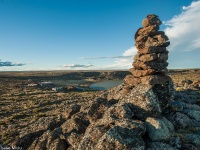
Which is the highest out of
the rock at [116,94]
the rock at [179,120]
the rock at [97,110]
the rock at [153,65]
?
the rock at [153,65]

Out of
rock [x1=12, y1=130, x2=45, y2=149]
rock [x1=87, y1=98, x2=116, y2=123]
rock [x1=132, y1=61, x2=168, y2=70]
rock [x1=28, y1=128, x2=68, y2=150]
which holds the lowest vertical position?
rock [x1=12, y1=130, x2=45, y2=149]

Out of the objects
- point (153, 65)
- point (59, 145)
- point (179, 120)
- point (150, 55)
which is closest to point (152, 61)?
point (153, 65)

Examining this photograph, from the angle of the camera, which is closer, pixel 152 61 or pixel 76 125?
pixel 76 125

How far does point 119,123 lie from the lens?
16781 mm

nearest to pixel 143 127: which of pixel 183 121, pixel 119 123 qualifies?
pixel 119 123

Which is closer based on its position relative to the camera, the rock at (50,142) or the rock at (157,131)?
the rock at (157,131)

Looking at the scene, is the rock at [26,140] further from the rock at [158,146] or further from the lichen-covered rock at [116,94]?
the rock at [158,146]

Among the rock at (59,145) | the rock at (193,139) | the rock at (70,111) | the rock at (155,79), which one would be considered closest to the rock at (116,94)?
the rock at (155,79)

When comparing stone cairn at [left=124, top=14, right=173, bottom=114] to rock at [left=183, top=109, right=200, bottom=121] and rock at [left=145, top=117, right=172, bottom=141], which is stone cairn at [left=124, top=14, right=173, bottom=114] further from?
rock at [left=145, top=117, right=172, bottom=141]

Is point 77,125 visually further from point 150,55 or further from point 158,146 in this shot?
point 150,55

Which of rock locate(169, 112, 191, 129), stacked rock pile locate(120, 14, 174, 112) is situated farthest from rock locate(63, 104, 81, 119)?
rock locate(169, 112, 191, 129)

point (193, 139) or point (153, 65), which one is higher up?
point (153, 65)

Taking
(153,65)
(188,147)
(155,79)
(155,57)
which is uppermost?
(155,57)

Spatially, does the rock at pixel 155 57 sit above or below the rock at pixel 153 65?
above
